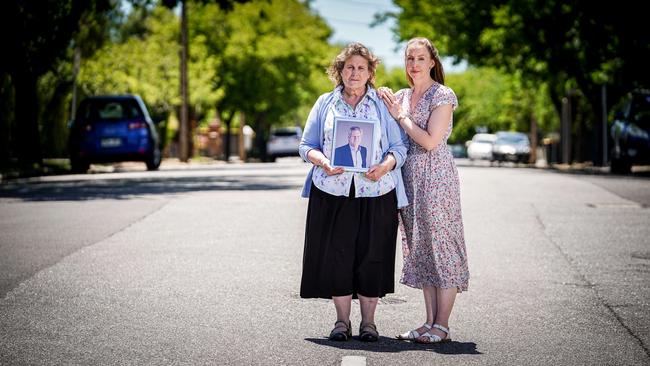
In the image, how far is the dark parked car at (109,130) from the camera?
25.7m

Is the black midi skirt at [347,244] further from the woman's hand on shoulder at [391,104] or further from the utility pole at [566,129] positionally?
the utility pole at [566,129]

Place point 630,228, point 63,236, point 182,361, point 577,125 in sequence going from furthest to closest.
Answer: point 577,125 < point 630,228 < point 63,236 < point 182,361

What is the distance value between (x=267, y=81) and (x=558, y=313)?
179 feet

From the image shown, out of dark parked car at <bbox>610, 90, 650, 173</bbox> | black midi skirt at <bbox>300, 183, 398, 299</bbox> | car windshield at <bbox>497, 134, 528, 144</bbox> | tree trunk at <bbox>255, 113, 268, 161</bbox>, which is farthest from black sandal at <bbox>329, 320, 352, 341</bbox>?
tree trunk at <bbox>255, 113, 268, 161</bbox>

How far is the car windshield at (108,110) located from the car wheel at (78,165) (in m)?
1.11

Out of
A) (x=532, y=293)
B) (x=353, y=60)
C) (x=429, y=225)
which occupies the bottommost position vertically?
(x=532, y=293)

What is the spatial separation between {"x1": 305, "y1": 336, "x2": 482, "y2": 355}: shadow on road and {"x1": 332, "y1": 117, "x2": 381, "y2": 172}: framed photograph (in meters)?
0.93

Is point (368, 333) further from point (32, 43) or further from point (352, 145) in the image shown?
point (32, 43)

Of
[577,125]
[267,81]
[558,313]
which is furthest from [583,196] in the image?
A: [267,81]

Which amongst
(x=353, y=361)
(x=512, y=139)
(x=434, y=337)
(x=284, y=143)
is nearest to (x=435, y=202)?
(x=434, y=337)

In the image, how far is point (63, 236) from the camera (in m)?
11.7

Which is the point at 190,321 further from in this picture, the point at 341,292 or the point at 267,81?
the point at 267,81

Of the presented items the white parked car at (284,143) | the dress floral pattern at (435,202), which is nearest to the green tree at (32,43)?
the white parked car at (284,143)

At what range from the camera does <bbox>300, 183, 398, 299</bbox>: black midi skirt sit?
245 inches
